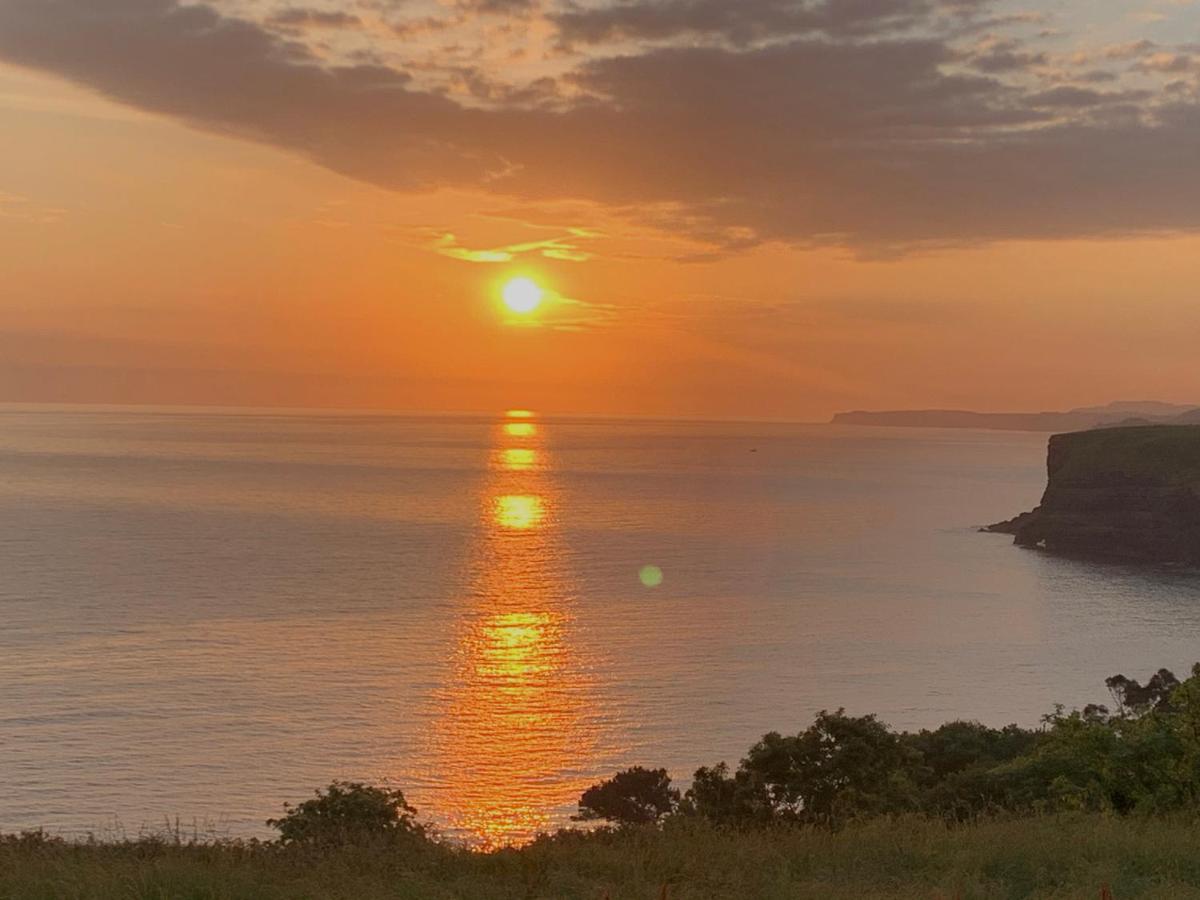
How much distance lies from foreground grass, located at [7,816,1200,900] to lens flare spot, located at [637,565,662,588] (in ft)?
377

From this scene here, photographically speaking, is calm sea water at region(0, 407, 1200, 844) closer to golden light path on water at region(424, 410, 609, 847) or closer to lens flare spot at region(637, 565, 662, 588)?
golden light path on water at region(424, 410, 609, 847)

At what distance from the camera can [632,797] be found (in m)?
55.2

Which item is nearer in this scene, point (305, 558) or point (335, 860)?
point (335, 860)

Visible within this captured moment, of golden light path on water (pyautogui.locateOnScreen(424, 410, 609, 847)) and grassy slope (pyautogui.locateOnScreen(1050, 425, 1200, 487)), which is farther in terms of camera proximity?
grassy slope (pyautogui.locateOnScreen(1050, 425, 1200, 487))

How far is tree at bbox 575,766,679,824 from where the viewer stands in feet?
179

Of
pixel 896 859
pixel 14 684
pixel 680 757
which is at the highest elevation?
pixel 896 859

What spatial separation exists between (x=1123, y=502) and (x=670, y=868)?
18350 centimetres

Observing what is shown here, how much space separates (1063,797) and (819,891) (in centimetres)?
1078

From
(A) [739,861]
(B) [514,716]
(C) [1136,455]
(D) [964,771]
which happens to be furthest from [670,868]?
(C) [1136,455]

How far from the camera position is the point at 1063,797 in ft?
67.6

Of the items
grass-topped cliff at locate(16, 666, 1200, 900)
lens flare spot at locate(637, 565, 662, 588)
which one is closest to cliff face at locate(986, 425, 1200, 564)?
lens flare spot at locate(637, 565, 662, 588)

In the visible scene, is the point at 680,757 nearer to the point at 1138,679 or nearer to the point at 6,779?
the point at 6,779

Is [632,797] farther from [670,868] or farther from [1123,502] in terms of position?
[1123,502]

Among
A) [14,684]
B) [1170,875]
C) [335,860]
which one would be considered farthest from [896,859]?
[14,684]
